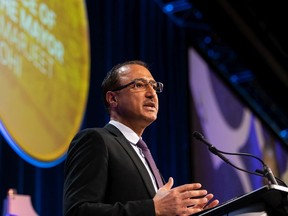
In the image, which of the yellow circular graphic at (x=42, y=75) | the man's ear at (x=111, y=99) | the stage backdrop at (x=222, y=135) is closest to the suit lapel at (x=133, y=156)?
the man's ear at (x=111, y=99)

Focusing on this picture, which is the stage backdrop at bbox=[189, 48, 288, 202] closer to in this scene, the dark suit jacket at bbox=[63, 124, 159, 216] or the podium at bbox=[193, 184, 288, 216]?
the dark suit jacket at bbox=[63, 124, 159, 216]

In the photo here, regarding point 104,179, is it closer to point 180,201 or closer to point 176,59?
point 180,201

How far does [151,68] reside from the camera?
543cm

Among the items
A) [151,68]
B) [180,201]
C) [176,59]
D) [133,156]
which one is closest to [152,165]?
[133,156]

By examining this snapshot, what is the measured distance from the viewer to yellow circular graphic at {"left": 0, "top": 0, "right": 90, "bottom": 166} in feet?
12.1

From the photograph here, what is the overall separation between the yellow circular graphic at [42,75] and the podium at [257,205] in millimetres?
2147

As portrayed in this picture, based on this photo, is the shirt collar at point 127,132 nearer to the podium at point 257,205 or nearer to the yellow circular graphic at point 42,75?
the podium at point 257,205

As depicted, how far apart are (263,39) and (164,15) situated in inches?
48.3

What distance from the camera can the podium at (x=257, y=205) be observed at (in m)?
1.68

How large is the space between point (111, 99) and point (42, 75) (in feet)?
5.51

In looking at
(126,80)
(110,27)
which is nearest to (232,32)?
(110,27)

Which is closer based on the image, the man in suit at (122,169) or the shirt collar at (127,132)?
the man in suit at (122,169)

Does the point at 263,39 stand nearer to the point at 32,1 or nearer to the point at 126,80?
the point at 32,1

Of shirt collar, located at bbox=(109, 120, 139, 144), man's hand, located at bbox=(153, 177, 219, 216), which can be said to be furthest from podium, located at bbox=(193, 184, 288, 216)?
shirt collar, located at bbox=(109, 120, 139, 144)
